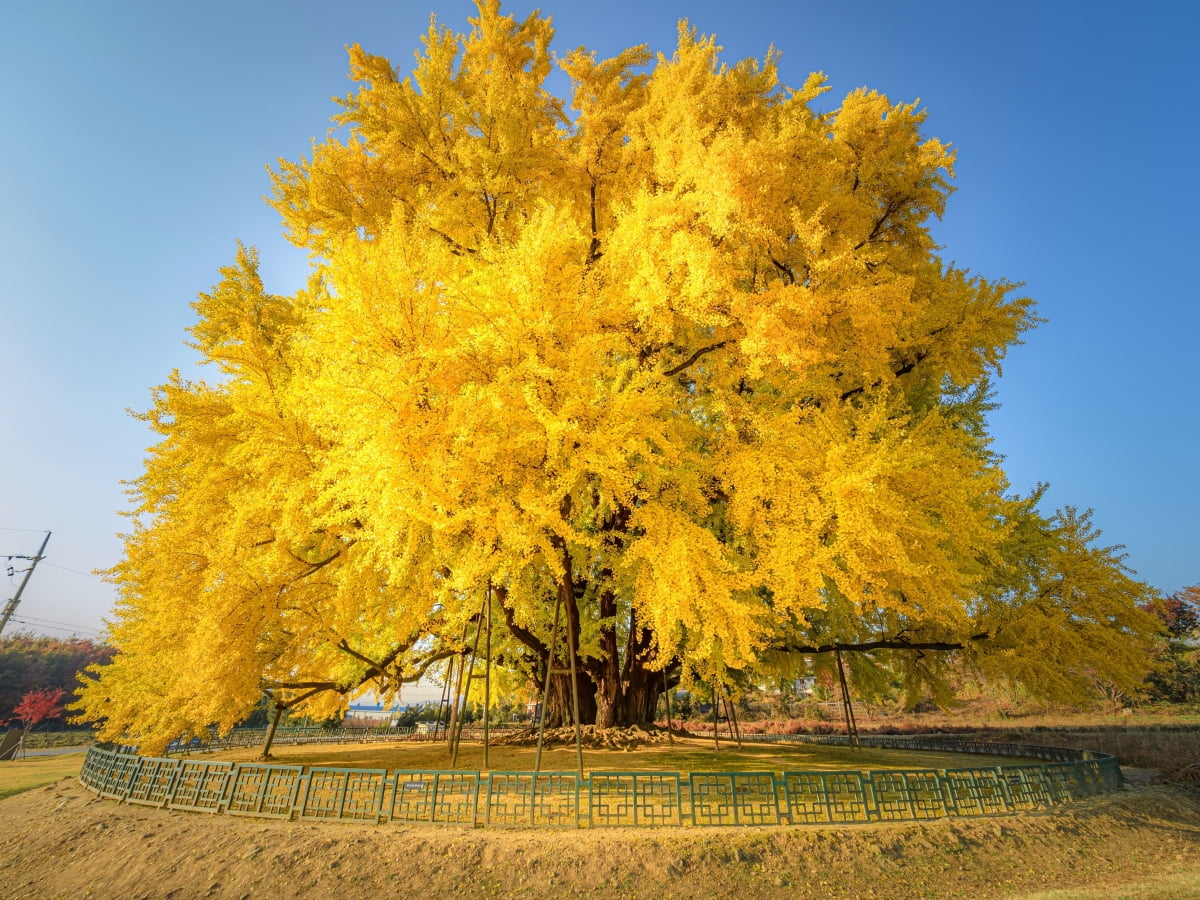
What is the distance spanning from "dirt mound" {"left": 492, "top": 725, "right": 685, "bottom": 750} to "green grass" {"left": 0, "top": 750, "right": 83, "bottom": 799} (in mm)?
10864

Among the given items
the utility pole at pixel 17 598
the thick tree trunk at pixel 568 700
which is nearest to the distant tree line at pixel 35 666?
the utility pole at pixel 17 598

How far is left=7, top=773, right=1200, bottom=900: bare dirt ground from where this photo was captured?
5211mm

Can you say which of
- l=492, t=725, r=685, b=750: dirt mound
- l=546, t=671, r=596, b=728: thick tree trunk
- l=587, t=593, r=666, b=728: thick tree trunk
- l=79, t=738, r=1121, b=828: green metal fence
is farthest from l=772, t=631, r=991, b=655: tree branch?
l=546, t=671, r=596, b=728: thick tree trunk

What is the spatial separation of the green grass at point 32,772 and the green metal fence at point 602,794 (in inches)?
270

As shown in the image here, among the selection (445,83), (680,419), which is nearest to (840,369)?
(680,419)

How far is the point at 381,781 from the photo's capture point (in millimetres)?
6695

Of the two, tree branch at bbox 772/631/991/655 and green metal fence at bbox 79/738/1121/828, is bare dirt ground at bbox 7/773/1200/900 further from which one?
tree branch at bbox 772/631/991/655

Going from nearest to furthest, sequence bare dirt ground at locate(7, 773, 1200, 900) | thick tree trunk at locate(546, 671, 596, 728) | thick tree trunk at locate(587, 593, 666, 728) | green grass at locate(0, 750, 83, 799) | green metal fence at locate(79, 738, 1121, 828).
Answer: bare dirt ground at locate(7, 773, 1200, 900) → green metal fence at locate(79, 738, 1121, 828) → green grass at locate(0, 750, 83, 799) → thick tree trunk at locate(587, 593, 666, 728) → thick tree trunk at locate(546, 671, 596, 728)

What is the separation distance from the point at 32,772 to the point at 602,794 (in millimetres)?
17789

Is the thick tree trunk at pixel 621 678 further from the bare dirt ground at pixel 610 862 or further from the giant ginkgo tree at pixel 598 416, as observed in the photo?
the bare dirt ground at pixel 610 862

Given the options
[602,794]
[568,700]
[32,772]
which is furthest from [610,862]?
[32,772]

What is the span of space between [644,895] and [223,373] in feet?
33.8

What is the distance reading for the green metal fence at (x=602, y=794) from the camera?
6430mm

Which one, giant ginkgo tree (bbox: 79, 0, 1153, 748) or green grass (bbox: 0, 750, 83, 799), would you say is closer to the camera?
giant ginkgo tree (bbox: 79, 0, 1153, 748)
